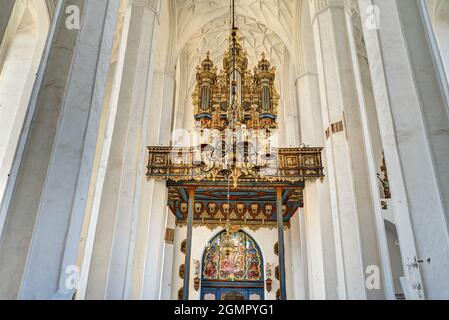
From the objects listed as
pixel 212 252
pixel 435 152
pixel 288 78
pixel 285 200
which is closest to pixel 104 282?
pixel 435 152

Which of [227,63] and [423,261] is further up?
[227,63]

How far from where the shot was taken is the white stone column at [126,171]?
620cm

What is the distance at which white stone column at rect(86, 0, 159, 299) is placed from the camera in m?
6.20

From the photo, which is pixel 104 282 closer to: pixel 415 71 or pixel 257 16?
pixel 415 71

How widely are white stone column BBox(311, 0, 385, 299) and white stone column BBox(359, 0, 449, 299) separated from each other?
8.08ft

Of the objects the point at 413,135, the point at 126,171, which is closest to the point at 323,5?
the point at 413,135

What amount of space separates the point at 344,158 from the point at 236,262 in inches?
377

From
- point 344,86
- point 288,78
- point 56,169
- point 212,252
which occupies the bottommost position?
point 56,169

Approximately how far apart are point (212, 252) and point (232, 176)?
761 cm

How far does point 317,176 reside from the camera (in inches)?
348

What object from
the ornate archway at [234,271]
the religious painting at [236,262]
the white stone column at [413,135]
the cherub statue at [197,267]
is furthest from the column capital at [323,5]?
the cherub statue at [197,267]

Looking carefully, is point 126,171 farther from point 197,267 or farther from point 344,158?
point 197,267

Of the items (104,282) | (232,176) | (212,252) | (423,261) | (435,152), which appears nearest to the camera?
(423,261)

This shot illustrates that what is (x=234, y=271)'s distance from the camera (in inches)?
581
